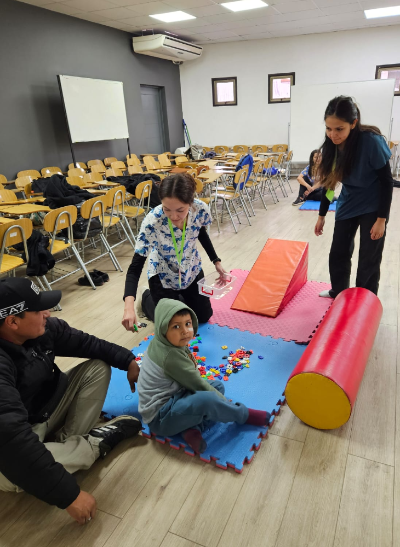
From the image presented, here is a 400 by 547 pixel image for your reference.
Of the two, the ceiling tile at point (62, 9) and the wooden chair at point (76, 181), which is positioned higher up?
the ceiling tile at point (62, 9)

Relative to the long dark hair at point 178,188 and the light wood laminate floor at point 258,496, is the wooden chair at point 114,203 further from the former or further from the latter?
the light wood laminate floor at point 258,496

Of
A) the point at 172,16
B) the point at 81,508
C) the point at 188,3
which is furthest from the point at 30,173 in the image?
the point at 81,508

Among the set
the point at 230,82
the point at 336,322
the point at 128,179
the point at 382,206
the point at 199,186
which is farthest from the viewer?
the point at 230,82

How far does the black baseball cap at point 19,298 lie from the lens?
4.42 ft

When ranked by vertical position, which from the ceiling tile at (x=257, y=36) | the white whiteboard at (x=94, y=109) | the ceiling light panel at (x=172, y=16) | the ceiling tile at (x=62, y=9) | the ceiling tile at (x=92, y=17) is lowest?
the white whiteboard at (x=94, y=109)

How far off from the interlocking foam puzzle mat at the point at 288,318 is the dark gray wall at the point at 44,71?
5.02 metres

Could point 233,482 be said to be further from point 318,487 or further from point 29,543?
point 29,543

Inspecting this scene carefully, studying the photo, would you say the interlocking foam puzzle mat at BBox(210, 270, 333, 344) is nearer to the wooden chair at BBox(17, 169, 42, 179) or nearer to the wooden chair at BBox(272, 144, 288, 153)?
the wooden chair at BBox(17, 169, 42, 179)

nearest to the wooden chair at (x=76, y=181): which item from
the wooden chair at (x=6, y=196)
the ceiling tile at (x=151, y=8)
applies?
the wooden chair at (x=6, y=196)

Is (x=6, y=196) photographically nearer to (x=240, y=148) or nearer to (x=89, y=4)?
(x=89, y=4)

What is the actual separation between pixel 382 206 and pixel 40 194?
4179 millimetres

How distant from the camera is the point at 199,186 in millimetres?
4762

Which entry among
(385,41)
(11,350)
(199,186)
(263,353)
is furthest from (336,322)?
(385,41)

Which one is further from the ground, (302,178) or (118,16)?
(118,16)
